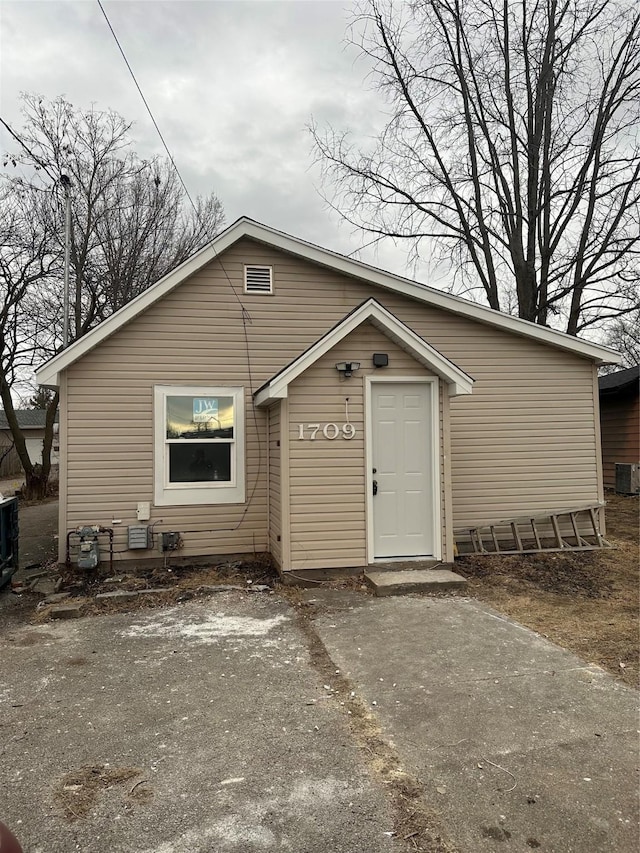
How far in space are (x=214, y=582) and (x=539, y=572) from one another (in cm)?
425

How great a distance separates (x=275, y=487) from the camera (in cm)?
727

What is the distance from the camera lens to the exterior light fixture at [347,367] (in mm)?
6832

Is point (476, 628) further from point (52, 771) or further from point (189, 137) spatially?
point (189, 137)

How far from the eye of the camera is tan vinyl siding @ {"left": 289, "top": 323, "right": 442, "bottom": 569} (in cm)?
674

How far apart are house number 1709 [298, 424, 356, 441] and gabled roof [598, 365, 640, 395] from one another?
11449mm

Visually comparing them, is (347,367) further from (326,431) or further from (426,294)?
(426,294)

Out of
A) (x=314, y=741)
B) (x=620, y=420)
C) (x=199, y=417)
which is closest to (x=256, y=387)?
(x=199, y=417)

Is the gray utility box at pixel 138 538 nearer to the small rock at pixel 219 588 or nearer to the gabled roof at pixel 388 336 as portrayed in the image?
the small rock at pixel 219 588

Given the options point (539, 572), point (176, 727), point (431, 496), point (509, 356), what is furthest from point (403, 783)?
point (509, 356)

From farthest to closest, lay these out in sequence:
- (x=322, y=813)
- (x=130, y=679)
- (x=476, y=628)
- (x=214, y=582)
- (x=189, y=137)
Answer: (x=189, y=137) < (x=214, y=582) < (x=476, y=628) < (x=130, y=679) < (x=322, y=813)

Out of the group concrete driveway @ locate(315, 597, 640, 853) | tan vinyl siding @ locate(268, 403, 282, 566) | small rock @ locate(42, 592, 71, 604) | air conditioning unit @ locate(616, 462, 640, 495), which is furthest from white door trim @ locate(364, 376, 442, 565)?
air conditioning unit @ locate(616, 462, 640, 495)

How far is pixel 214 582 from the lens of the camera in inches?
277

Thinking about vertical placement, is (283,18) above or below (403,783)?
above

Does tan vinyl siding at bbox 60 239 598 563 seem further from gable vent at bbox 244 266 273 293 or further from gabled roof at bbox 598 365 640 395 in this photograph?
gabled roof at bbox 598 365 640 395
